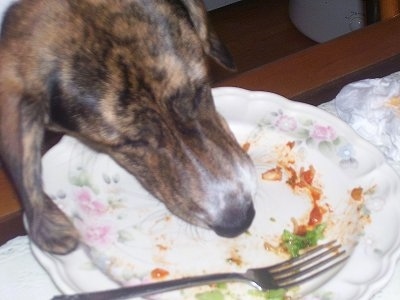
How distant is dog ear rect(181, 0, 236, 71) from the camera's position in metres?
1.24

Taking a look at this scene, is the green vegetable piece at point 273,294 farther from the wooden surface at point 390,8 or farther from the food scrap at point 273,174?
the wooden surface at point 390,8

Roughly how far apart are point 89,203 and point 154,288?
0.24 metres

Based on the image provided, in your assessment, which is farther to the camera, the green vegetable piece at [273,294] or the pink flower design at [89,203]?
the pink flower design at [89,203]

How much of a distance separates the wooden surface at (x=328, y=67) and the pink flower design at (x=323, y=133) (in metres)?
0.11

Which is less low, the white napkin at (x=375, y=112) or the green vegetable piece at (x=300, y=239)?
the white napkin at (x=375, y=112)

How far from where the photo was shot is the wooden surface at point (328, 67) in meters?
1.40

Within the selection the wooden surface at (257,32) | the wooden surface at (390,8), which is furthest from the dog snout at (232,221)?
the wooden surface at (257,32)

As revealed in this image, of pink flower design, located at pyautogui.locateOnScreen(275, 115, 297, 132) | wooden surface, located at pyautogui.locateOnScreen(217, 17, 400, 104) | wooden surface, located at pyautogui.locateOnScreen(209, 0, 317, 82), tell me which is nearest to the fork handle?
pink flower design, located at pyautogui.locateOnScreen(275, 115, 297, 132)

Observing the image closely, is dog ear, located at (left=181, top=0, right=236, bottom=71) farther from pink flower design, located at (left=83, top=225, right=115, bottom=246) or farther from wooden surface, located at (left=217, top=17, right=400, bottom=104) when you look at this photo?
pink flower design, located at (left=83, top=225, right=115, bottom=246)

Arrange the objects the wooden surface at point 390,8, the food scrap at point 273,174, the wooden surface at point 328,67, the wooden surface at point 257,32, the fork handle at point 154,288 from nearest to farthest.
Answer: the fork handle at point 154,288
the food scrap at point 273,174
the wooden surface at point 328,67
the wooden surface at point 390,8
the wooden surface at point 257,32

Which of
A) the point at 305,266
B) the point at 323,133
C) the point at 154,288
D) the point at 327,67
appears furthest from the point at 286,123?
the point at 154,288

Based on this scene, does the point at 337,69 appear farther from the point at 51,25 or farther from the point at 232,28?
the point at 232,28

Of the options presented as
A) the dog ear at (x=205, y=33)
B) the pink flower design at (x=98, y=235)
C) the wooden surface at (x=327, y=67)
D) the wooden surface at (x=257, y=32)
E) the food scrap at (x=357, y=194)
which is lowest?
the wooden surface at (x=257, y=32)

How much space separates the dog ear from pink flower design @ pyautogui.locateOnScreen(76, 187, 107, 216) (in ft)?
1.07
